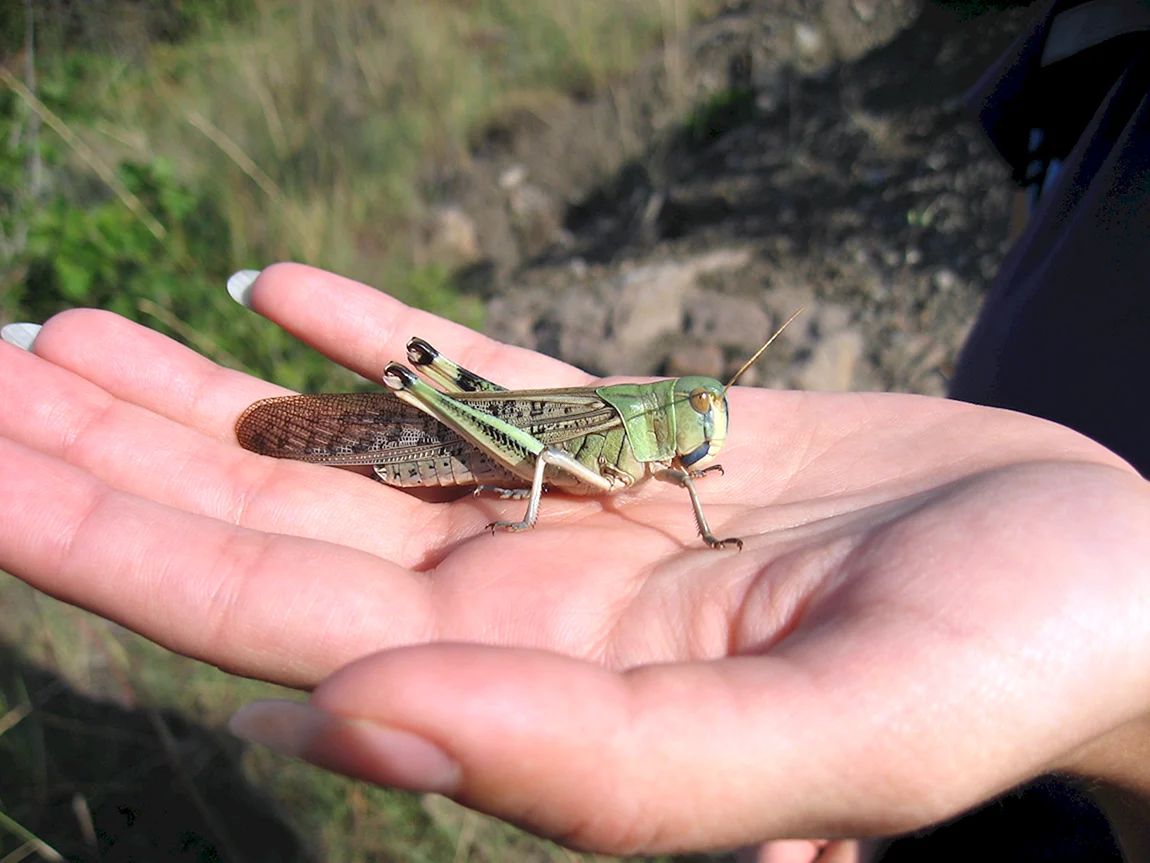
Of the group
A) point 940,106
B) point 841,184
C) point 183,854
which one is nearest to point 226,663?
point 183,854

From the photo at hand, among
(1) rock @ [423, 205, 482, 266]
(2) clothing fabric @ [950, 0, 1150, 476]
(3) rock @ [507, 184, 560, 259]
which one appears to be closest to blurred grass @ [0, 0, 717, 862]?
(1) rock @ [423, 205, 482, 266]

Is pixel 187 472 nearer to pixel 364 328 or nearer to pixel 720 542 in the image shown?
pixel 364 328

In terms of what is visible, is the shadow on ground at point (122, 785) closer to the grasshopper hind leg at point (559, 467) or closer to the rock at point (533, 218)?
the grasshopper hind leg at point (559, 467)

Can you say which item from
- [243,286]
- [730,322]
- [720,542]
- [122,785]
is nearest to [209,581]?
[720,542]

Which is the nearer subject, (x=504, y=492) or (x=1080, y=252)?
(x=1080, y=252)

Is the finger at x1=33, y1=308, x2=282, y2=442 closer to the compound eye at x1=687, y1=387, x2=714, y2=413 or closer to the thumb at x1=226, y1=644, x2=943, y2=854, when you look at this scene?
the compound eye at x1=687, y1=387, x2=714, y2=413

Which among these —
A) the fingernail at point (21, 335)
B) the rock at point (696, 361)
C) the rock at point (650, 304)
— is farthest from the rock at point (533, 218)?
the fingernail at point (21, 335)

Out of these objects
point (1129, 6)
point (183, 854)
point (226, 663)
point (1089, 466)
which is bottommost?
point (183, 854)

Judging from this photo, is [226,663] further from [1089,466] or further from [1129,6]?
[1129,6]
